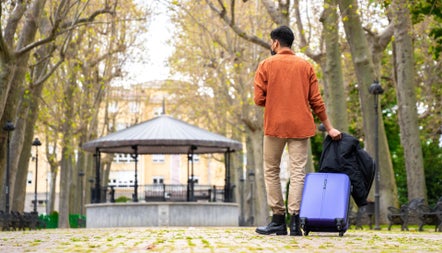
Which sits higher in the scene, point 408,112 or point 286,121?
point 408,112

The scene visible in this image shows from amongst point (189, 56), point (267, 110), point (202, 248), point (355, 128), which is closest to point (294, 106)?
point (267, 110)

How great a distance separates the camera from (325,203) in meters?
8.80

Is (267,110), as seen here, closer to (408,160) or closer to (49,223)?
(408,160)

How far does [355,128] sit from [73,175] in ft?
41.7

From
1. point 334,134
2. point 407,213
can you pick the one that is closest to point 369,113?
point 407,213

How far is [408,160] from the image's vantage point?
75.7 ft

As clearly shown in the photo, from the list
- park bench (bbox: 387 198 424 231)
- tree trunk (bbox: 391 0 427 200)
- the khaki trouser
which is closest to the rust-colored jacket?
the khaki trouser

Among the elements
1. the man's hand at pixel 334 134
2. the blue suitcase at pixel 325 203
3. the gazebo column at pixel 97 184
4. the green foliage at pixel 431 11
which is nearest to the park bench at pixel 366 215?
the green foliage at pixel 431 11

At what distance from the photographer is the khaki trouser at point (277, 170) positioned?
901 cm

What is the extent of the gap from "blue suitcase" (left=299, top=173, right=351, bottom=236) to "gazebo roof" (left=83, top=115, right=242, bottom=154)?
21108 millimetres

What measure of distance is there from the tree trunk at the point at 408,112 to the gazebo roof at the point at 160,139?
8.72 metres

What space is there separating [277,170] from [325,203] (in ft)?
2.15

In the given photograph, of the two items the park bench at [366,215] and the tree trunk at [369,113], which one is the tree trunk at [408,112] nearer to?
the tree trunk at [369,113]

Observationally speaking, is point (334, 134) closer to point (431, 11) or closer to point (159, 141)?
point (431, 11)
